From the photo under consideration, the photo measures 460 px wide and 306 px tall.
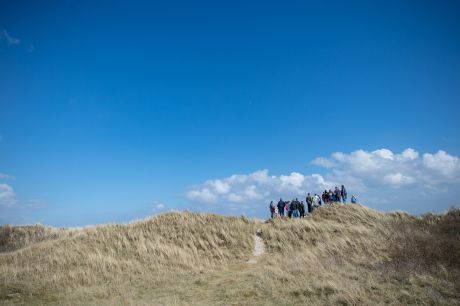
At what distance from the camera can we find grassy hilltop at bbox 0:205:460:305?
1441 cm

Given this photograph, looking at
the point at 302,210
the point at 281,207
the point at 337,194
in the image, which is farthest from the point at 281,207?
the point at 337,194

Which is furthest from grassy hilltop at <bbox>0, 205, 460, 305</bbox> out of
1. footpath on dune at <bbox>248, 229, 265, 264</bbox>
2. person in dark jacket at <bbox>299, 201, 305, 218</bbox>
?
person in dark jacket at <bbox>299, 201, 305, 218</bbox>

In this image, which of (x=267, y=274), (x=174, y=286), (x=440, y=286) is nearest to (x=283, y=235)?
(x=267, y=274)

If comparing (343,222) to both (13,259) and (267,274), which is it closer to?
(267,274)

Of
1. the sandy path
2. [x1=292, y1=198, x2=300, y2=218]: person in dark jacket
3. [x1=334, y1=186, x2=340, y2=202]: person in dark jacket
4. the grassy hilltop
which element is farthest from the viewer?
[x1=334, y1=186, x2=340, y2=202]: person in dark jacket

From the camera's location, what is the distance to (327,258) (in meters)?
21.3

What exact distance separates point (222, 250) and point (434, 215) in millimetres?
19727

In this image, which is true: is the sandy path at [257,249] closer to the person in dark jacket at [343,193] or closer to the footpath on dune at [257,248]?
the footpath on dune at [257,248]

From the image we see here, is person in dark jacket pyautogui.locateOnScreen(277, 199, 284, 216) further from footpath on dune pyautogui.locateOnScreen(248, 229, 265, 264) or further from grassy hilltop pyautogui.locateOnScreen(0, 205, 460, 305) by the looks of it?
footpath on dune pyautogui.locateOnScreen(248, 229, 265, 264)

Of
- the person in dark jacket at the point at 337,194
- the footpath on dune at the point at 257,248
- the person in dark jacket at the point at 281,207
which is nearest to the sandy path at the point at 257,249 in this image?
the footpath on dune at the point at 257,248

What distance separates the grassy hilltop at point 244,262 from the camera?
567 inches

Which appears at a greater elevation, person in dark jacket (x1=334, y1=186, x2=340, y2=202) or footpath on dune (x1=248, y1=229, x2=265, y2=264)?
person in dark jacket (x1=334, y1=186, x2=340, y2=202)

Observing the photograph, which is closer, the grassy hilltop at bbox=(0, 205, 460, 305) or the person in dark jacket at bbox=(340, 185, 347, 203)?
the grassy hilltop at bbox=(0, 205, 460, 305)

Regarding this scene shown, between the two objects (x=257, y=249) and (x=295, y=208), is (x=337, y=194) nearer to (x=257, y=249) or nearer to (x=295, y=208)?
(x=295, y=208)
